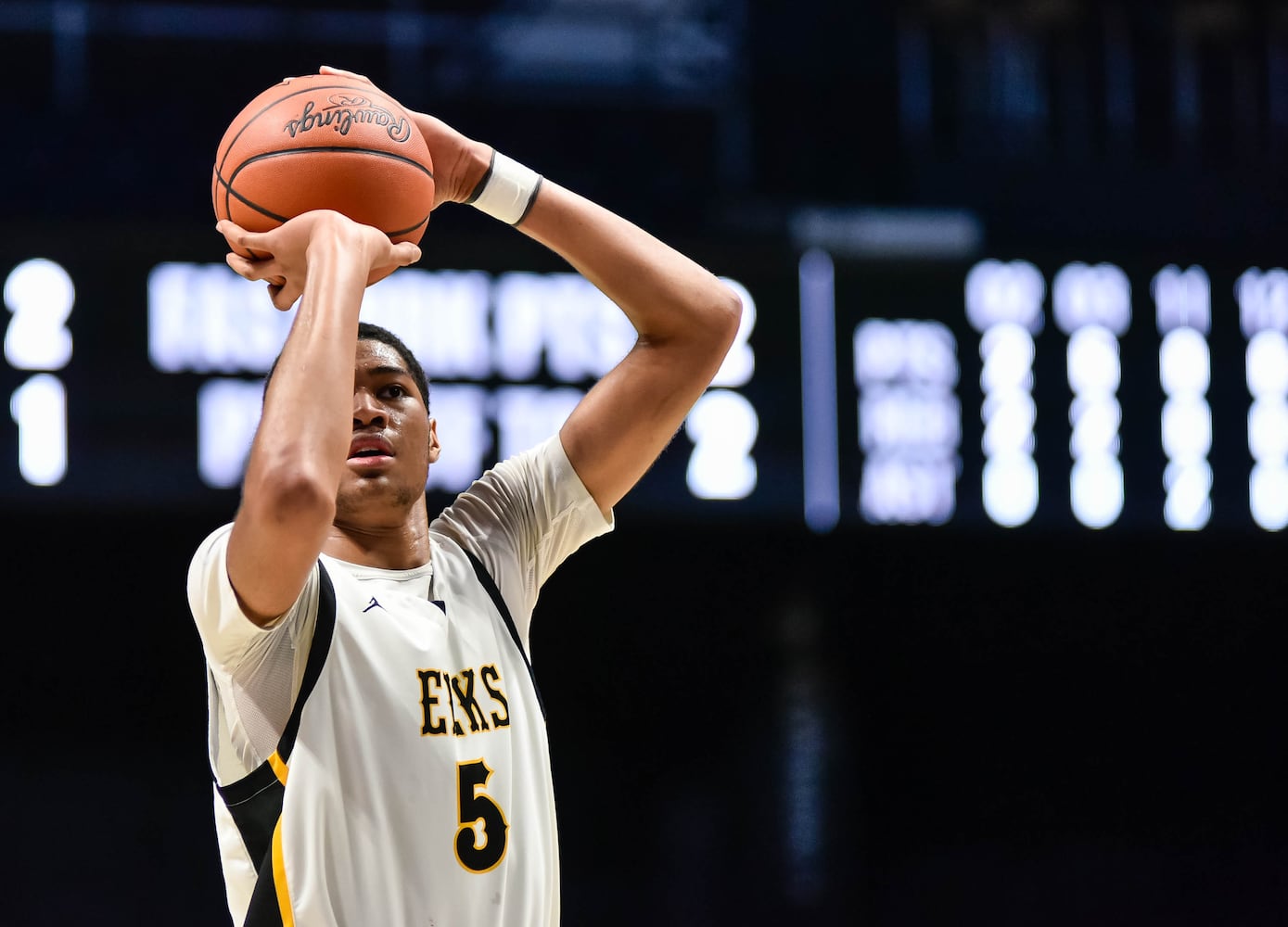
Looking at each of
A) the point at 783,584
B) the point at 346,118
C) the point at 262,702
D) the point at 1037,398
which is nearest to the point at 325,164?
the point at 346,118

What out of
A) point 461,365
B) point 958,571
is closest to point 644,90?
point 461,365

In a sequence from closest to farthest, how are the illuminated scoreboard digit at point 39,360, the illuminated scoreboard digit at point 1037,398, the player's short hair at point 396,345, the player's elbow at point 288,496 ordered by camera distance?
the player's elbow at point 288,496 → the player's short hair at point 396,345 → the illuminated scoreboard digit at point 39,360 → the illuminated scoreboard digit at point 1037,398

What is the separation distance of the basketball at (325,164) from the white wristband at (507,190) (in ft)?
0.47

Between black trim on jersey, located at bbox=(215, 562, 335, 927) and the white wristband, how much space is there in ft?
2.44

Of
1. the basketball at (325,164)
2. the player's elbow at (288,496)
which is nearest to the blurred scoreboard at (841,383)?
the basketball at (325,164)

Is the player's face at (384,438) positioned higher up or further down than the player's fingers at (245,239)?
further down

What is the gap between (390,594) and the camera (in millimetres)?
1979

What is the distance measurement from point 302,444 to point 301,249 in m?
0.31

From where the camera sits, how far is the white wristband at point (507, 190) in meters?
2.21

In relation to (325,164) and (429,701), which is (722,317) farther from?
(429,701)

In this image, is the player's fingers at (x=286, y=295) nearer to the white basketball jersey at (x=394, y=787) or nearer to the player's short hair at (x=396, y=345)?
the player's short hair at (x=396, y=345)

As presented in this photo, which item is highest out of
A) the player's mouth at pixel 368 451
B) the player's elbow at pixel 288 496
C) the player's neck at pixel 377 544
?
the player's mouth at pixel 368 451

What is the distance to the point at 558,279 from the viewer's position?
14.8 ft

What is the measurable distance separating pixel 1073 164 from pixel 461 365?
2168 mm
